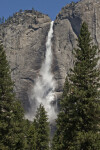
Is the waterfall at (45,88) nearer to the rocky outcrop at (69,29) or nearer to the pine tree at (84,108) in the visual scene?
the rocky outcrop at (69,29)

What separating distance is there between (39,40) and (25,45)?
7412mm

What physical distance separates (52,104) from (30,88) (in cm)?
1331

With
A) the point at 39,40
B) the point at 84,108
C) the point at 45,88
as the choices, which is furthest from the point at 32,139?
the point at 39,40

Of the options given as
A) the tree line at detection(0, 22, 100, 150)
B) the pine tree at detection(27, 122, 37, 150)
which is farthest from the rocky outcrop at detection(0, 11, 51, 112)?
the tree line at detection(0, 22, 100, 150)

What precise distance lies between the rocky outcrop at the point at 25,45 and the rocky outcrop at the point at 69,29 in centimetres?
731

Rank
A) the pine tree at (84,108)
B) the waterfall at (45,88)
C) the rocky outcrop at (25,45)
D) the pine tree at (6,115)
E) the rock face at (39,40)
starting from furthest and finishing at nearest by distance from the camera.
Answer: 1. the rocky outcrop at (25,45)
2. the rock face at (39,40)
3. the waterfall at (45,88)
4. the pine tree at (6,115)
5. the pine tree at (84,108)

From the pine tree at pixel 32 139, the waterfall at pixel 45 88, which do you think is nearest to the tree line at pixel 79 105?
the pine tree at pixel 32 139

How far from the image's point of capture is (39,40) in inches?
4218

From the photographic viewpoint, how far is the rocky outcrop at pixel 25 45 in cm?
10094

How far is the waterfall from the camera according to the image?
95.6 metres

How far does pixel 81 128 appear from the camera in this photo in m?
19.2

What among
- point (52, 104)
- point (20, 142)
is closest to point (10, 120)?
point (20, 142)

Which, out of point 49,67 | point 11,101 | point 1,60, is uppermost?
point 49,67

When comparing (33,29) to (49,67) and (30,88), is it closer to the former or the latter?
(49,67)
